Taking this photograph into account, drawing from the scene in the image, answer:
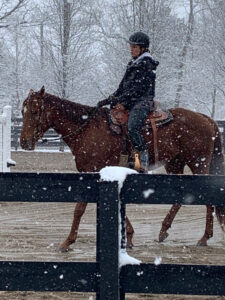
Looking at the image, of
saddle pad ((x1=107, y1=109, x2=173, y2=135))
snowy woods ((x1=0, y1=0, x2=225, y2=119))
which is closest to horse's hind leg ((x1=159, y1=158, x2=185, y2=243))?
saddle pad ((x1=107, y1=109, x2=173, y2=135))

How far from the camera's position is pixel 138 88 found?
744cm

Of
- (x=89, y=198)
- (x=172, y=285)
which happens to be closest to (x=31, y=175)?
(x=89, y=198)

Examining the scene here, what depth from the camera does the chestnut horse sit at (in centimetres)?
775

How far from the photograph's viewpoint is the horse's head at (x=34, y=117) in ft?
25.4

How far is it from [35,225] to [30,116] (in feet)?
7.03

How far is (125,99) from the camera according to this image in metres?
7.59

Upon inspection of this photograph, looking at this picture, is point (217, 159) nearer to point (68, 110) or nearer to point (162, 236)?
point (162, 236)

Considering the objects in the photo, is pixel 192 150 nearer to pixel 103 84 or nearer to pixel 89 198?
pixel 89 198

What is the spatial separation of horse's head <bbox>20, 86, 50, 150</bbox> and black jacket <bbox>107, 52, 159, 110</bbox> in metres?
1.03

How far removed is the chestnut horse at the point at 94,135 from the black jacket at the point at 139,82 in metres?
0.50

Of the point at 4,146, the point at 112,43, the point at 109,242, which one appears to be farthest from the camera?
the point at 112,43

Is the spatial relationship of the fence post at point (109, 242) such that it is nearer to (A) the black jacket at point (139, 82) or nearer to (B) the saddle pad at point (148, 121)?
(A) the black jacket at point (139, 82)

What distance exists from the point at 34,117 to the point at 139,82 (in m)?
1.50

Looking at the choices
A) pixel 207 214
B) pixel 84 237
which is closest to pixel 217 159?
pixel 207 214
